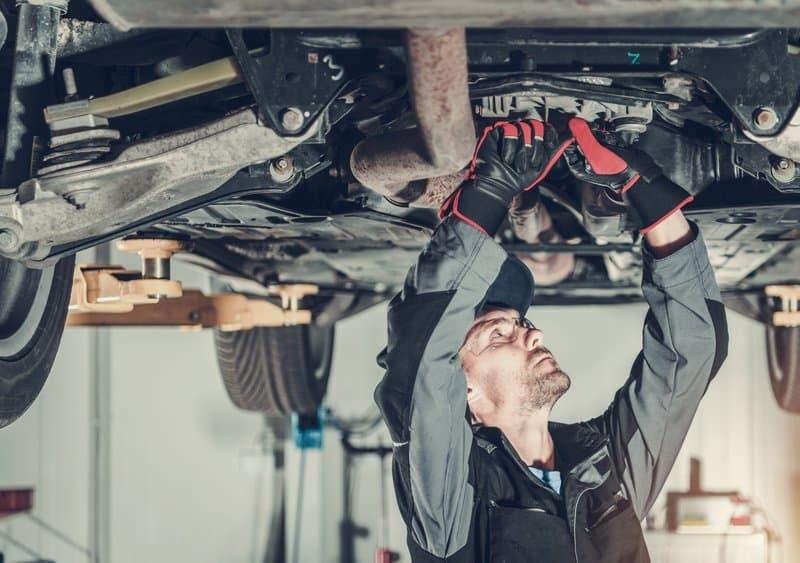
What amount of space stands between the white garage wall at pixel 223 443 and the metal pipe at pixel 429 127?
4503 millimetres

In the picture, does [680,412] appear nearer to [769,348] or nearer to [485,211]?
[485,211]

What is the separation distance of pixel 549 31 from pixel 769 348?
10.2 feet

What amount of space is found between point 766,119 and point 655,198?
307 millimetres

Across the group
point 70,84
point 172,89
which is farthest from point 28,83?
point 172,89

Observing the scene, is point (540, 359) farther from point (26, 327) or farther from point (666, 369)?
point (26, 327)

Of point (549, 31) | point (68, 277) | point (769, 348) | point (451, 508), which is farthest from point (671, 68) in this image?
point (769, 348)

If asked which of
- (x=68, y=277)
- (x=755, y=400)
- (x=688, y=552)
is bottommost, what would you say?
(x=688, y=552)

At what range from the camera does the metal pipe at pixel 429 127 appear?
1.41 meters

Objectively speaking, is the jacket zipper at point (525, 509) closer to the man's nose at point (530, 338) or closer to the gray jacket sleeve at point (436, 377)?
the gray jacket sleeve at point (436, 377)

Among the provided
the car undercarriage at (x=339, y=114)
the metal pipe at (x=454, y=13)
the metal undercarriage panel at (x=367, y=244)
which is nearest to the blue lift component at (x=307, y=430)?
the metal undercarriage panel at (x=367, y=244)

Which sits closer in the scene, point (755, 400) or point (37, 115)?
point (37, 115)

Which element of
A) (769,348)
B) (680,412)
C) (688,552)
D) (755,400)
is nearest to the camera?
(680,412)

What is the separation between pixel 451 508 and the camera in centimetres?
205

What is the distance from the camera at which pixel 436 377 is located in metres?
1.93
